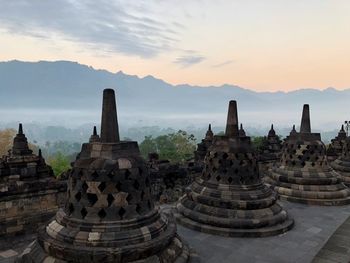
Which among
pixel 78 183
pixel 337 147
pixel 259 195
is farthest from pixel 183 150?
pixel 78 183

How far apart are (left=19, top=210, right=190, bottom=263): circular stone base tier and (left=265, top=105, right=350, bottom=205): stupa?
9961 mm

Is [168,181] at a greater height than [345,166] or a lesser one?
lesser

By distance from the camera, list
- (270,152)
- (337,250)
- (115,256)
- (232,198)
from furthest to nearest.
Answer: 1. (270,152)
2. (232,198)
3. (337,250)
4. (115,256)

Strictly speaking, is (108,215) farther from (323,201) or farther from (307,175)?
(307,175)

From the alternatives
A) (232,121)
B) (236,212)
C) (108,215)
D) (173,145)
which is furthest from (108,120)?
(173,145)

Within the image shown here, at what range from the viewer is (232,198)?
11.2 meters

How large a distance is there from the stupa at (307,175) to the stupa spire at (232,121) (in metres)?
5.97

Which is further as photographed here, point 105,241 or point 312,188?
point 312,188

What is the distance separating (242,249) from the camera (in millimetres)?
9492

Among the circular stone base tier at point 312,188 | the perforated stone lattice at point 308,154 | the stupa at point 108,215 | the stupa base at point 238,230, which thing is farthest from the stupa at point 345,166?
the stupa at point 108,215

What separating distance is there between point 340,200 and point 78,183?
12777 mm

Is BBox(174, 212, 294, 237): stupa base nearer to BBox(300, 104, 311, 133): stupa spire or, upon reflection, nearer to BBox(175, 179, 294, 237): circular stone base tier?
BBox(175, 179, 294, 237): circular stone base tier

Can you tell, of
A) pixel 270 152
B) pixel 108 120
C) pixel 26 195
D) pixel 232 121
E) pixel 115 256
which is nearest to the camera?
pixel 115 256

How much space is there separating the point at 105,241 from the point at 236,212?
5423 millimetres
